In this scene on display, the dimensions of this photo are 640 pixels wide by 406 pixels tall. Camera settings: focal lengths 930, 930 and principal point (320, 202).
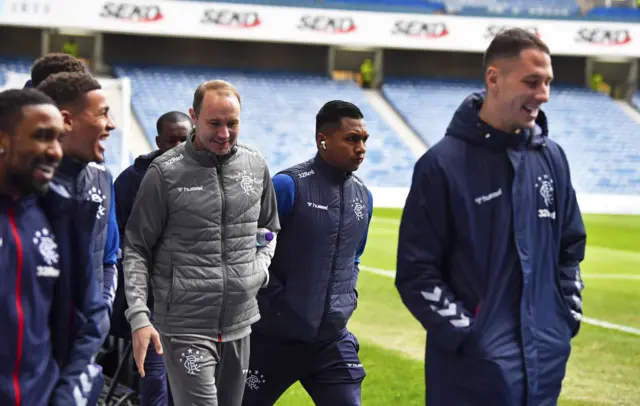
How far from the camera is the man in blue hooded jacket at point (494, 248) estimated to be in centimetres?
338

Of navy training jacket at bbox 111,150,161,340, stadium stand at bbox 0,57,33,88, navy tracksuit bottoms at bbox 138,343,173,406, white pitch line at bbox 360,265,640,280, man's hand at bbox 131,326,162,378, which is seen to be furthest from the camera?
stadium stand at bbox 0,57,33,88

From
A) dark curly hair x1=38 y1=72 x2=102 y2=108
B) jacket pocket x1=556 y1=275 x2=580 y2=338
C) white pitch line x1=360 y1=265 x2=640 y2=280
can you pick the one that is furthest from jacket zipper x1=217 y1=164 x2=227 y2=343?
white pitch line x1=360 y1=265 x2=640 y2=280

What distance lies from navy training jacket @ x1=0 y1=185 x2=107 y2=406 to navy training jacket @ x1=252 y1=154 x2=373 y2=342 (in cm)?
194

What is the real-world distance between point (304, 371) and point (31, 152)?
8.39ft

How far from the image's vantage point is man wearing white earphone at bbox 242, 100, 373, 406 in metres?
4.93

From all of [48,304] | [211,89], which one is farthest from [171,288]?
[48,304]

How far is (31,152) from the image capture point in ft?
9.12

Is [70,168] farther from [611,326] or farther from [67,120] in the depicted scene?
[611,326]

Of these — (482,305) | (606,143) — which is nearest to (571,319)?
(482,305)

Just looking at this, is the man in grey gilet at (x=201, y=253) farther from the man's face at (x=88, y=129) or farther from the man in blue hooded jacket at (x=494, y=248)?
the man in blue hooded jacket at (x=494, y=248)

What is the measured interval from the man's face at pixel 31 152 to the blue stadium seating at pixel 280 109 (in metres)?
28.4

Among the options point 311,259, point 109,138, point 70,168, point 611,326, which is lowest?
point 109,138

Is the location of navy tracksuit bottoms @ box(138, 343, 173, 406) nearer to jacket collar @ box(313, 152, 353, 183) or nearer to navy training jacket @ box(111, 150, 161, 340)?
navy training jacket @ box(111, 150, 161, 340)

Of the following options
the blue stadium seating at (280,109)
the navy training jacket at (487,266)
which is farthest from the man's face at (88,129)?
the blue stadium seating at (280,109)
